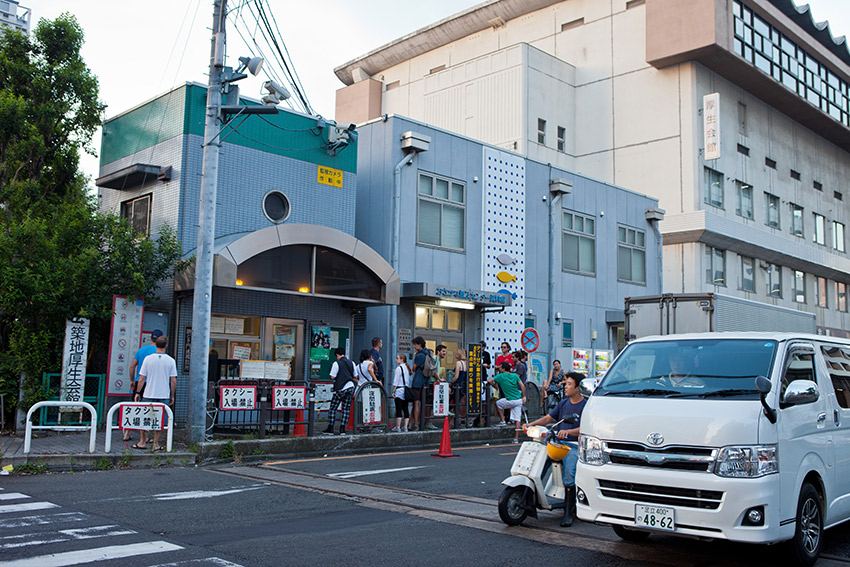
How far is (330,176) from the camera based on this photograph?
19.0 meters

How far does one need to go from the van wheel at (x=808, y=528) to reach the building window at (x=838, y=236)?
46.6 meters

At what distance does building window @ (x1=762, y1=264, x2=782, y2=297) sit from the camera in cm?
4009

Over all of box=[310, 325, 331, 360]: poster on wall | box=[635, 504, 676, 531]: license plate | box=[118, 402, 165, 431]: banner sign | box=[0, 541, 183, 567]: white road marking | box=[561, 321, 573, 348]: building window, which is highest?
box=[561, 321, 573, 348]: building window

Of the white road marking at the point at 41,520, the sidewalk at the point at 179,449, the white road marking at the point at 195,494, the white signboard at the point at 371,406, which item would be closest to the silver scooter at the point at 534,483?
the white road marking at the point at 195,494

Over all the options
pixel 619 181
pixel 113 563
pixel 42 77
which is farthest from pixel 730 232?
pixel 113 563

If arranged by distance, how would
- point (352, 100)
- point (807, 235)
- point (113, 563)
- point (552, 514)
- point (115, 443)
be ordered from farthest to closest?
point (352, 100) → point (807, 235) → point (115, 443) → point (552, 514) → point (113, 563)

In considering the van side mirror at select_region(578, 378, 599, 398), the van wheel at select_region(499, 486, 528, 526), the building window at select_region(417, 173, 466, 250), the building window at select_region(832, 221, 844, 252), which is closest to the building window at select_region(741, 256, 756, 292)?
the building window at select_region(832, 221, 844, 252)

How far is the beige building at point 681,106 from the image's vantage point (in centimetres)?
3484

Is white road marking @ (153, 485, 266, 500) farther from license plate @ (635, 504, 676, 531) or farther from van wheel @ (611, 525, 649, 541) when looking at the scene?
license plate @ (635, 504, 676, 531)

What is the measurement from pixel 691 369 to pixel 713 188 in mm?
31561

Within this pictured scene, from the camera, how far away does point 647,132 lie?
36.4m

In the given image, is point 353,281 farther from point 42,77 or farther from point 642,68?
point 642,68

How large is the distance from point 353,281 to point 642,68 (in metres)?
25.1

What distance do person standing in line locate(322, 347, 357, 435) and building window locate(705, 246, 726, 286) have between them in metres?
25.0
